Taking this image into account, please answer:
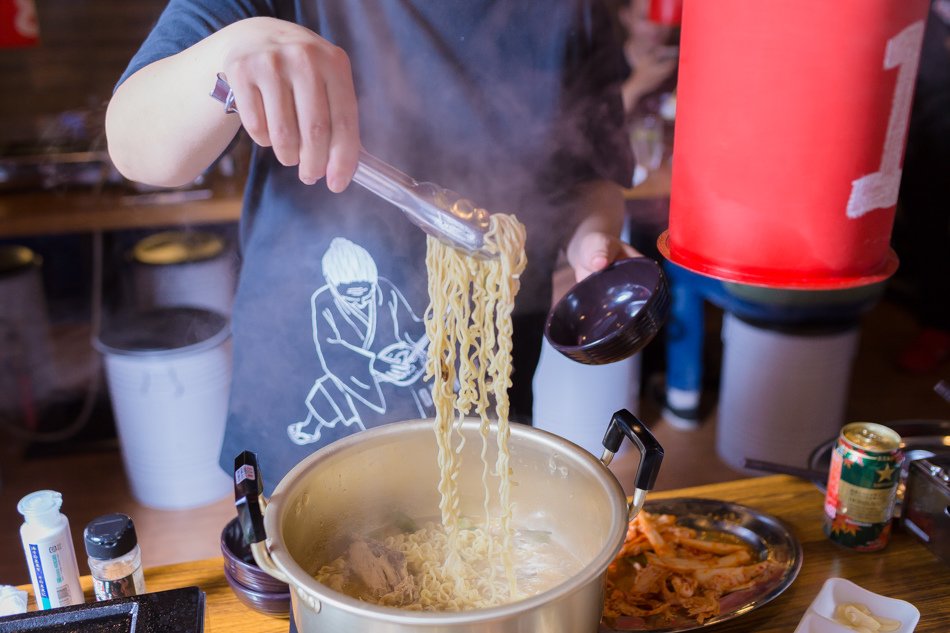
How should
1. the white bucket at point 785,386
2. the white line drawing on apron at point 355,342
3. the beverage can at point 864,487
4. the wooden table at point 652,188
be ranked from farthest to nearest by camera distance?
the wooden table at point 652,188 < the white bucket at point 785,386 < the white line drawing on apron at point 355,342 < the beverage can at point 864,487

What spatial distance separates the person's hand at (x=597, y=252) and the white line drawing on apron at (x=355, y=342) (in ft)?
1.36

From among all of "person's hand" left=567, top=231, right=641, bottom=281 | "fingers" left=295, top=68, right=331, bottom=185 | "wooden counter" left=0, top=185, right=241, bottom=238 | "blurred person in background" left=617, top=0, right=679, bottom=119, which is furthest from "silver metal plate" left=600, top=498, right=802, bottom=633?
"blurred person in background" left=617, top=0, right=679, bottom=119

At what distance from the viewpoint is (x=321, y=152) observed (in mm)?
1265

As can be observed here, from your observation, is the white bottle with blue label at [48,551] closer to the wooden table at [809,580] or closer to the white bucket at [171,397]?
the wooden table at [809,580]

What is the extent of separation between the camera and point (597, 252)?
1.73m

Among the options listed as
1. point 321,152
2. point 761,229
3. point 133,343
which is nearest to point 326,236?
point 321,152

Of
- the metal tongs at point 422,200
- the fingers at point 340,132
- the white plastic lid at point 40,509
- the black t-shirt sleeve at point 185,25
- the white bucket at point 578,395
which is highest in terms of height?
the black t-shirt sleeve at point 185,25

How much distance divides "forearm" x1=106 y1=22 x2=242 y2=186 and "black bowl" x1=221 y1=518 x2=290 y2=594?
69cm

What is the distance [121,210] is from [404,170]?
1.70 meters

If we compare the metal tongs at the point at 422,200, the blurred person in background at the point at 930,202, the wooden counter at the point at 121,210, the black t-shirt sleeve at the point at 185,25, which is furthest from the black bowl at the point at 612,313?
the blurred person in background at the point at 930,202

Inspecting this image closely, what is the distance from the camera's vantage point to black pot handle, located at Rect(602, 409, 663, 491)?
3.94ft

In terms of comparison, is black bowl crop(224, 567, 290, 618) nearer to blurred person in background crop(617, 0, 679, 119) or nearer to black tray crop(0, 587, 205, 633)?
black tray crop(0, 587, 205, 633)

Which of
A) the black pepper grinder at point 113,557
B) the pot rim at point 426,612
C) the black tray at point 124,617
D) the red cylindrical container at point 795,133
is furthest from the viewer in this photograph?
the black pepper grinder at point 113,557

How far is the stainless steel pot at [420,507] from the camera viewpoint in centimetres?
98
